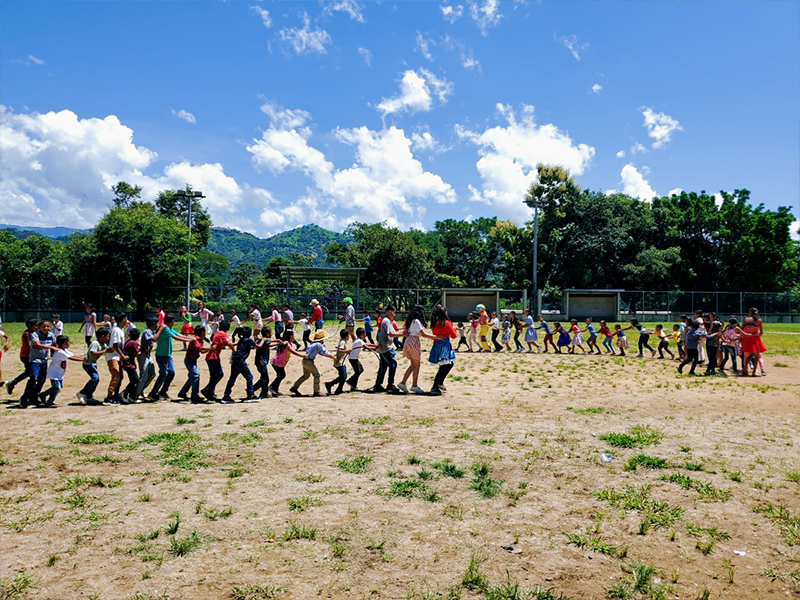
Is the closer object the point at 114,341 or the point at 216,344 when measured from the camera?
the point at 114,341

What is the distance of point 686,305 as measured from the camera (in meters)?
43.5

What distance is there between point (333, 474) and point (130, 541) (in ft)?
7.52

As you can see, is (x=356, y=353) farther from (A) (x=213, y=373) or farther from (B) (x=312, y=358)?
(A) (x=213, y=373)

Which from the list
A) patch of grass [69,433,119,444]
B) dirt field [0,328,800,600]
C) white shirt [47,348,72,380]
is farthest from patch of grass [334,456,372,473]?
white shirt [47,348,72,380]

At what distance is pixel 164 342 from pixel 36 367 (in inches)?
83.9

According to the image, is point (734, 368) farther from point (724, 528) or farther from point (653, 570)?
point (653, 570)

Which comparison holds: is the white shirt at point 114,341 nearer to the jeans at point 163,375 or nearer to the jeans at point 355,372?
the jeans at point 163,375

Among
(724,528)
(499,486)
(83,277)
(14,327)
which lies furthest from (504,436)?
(83,277)

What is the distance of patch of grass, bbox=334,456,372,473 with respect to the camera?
6.76 m

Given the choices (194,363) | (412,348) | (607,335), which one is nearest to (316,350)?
(412,348)

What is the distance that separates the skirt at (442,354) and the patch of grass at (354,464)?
4990 millimetres

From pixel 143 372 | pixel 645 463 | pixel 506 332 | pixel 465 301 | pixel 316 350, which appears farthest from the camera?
pixel 465 301

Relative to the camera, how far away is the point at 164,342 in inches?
446

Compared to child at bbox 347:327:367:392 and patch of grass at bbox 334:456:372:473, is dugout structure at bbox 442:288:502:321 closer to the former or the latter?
child at bbox 347:327:367:392
